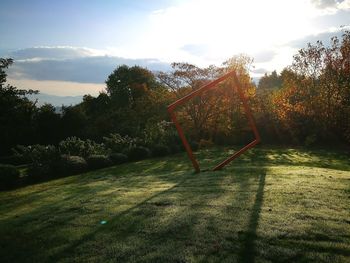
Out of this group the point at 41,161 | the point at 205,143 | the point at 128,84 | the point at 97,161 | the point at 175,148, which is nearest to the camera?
the point at 41,161

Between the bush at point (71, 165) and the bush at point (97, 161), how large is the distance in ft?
2.15

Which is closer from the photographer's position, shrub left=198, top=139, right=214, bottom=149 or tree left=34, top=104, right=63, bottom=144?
shrub left=198, top=139, right=214, bottom=149

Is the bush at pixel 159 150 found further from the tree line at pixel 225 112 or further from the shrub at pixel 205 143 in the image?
the shrub at pixel 205 143

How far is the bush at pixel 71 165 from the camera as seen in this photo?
24.4 meters

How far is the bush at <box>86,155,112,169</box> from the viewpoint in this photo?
2634 cm

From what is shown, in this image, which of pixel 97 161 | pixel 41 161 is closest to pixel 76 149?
pixel 97 161

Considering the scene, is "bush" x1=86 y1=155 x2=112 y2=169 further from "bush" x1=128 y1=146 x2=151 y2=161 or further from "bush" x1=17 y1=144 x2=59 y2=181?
"bush" x1=128 y1=146 x2=151 y2=161

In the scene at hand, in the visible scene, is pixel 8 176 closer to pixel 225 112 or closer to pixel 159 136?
pixel 159 136

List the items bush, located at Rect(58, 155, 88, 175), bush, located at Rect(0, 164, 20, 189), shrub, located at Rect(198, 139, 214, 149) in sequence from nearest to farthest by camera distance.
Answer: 1. bush, located at Rect(0, 164, 20, 189)
2. bush, located at Rect(58, 155, 88, 175)
3. shrub, located at Rect(198, 139, 214, 149)

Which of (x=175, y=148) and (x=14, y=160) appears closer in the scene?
(x=175, y=148)

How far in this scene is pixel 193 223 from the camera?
28.6ft

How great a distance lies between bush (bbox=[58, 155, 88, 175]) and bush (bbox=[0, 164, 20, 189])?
3229 mm

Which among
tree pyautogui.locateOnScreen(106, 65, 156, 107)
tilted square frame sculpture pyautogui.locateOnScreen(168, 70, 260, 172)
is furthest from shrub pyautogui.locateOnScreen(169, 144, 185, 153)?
tree pyautogui.locateOnScreen(106, 65, 156, 107)

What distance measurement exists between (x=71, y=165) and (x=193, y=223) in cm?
1766
